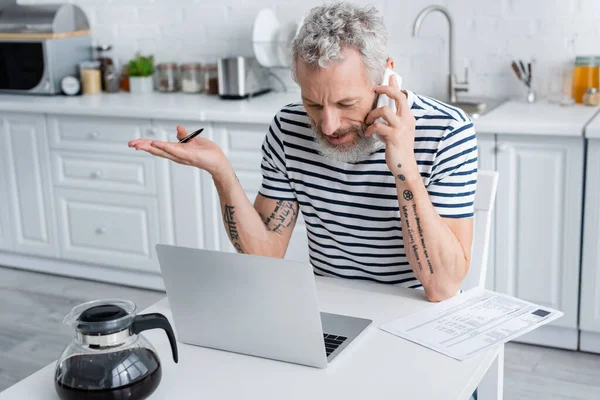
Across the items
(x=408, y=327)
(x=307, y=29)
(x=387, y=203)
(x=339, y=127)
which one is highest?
(x=307, y=29)

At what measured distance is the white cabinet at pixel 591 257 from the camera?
2574 millimetres

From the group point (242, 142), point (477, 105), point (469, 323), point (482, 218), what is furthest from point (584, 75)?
point (469, 323)

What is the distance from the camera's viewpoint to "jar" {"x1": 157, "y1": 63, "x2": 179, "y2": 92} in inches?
149

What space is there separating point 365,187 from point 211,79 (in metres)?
2.10

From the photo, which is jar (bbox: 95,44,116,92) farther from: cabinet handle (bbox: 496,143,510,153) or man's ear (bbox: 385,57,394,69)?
man's ear (bbox: 385,57,394,69)

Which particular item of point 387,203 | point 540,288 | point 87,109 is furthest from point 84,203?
point 387,203

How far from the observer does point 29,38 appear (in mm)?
3715

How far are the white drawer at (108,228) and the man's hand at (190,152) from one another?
190cm

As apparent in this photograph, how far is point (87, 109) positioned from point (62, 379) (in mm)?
2460

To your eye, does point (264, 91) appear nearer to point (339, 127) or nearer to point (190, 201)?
point (190, 201)

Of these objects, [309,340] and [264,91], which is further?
[264,91]

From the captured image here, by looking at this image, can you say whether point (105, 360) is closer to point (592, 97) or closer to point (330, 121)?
point (330, 121)

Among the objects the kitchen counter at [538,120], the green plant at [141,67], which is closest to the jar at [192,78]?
the green plant at [141,67]

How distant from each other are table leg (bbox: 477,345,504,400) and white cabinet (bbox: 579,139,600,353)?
1301 mm
